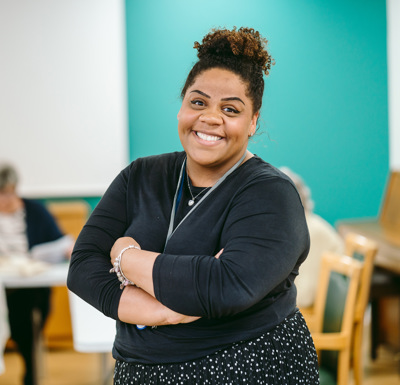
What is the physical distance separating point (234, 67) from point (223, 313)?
51cm

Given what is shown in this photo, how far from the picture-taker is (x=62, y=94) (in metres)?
4.58

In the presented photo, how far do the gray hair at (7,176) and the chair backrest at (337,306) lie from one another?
2044 millimetres

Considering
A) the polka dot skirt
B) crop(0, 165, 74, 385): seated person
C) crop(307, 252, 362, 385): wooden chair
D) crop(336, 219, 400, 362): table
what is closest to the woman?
the polka dot skirt

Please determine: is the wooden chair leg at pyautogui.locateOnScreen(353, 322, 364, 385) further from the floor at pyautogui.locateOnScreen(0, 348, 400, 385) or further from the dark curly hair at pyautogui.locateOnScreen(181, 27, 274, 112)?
the dark curly hair at pyautogui.locateOnScreen(181, 27, 274, 112)

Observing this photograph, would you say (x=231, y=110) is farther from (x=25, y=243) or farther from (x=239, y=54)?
(x=25, y=243)

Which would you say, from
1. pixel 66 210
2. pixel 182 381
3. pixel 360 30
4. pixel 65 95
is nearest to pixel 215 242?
pixel 182 381

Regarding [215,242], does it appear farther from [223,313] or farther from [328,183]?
[328,183]

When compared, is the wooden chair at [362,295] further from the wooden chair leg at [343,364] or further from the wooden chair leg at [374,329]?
the wooden chair leg at [374,329]

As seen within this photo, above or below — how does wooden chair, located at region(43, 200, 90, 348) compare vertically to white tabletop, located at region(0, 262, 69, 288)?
below

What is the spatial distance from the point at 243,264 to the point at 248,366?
0.22 metres

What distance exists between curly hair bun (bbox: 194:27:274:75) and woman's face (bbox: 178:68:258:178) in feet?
0.15

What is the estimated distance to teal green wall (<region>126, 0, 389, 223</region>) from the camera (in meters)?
4.64

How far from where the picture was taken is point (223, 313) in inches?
42.4

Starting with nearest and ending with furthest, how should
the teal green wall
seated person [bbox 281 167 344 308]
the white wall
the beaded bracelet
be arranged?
1. the beaded bracelet
2. seated person [bbox 281 167 344 308]
3. the teal green wall
4. the white wall
